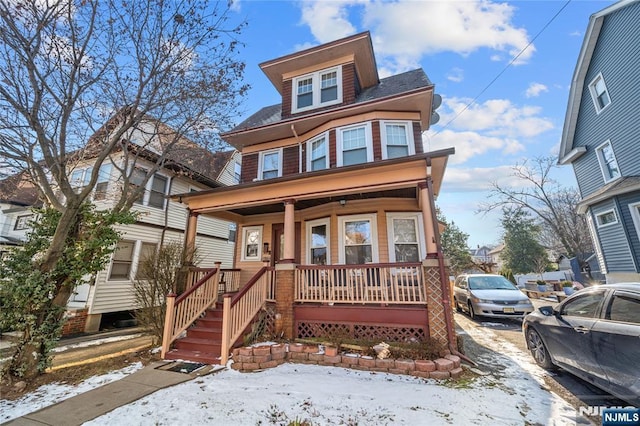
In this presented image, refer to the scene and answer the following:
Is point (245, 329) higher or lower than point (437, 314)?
lower

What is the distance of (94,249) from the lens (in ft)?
17.3

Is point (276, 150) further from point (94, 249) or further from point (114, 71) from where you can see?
point (94, 249)

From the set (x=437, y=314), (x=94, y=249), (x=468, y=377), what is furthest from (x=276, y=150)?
(x=468, y=377)

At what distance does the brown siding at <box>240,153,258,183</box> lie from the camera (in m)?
10.2

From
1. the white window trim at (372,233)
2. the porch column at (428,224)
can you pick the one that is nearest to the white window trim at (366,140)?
the white window trim at (372,233)

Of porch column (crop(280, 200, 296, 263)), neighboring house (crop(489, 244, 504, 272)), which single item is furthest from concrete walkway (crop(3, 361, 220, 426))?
neighboring house (crop(489, 244, 504, 272))

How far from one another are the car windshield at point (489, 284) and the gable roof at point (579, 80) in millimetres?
8309

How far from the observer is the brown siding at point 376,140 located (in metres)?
8.16

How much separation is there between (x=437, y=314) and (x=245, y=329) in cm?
422

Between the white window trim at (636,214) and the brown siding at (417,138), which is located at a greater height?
the brown siding at (417,138)

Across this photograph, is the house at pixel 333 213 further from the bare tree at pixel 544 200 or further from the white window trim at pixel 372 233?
the bare tree at pixel 544 200

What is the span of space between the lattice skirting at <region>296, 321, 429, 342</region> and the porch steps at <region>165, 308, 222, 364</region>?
1.89 metres

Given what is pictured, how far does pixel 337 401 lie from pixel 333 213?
18.2 feet

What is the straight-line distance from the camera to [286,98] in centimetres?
1045
